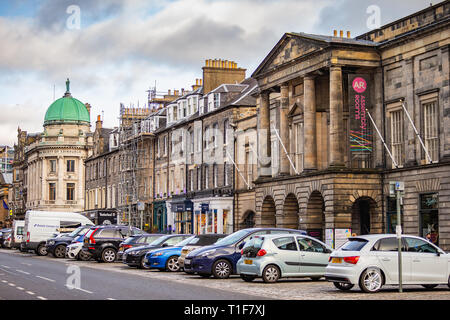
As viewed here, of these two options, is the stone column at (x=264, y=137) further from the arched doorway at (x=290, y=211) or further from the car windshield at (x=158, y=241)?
the car windshield at (x=158, y=241)

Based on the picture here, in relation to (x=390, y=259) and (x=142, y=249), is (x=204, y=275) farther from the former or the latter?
(x=390, y=259)

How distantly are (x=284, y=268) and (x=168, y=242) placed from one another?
32.3 feet

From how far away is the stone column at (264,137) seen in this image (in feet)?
155

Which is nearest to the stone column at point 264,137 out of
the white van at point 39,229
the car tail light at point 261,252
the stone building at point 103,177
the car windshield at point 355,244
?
the white van at point 39,229

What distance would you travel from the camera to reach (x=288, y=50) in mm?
44000

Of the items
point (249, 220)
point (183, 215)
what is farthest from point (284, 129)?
point (183, 215)

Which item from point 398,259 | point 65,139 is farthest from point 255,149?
point 65,139

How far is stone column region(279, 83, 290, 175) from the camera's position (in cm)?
4506

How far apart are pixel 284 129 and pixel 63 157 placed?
77.6 metres

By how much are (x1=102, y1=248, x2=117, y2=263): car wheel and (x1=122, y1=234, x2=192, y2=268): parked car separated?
17.9 feet

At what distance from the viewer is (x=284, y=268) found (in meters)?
23.9

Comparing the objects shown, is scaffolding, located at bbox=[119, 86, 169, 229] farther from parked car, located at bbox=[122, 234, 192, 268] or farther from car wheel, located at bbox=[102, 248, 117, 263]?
parked car, located at bbox=[122, 234, 192, 268]

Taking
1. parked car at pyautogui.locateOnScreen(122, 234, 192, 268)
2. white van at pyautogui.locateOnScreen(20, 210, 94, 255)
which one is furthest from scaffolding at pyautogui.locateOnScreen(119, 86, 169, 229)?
parked car at pyautogui.locateOnScreen(122, 234, 192, 268)
